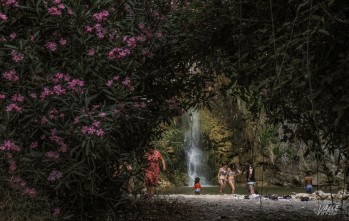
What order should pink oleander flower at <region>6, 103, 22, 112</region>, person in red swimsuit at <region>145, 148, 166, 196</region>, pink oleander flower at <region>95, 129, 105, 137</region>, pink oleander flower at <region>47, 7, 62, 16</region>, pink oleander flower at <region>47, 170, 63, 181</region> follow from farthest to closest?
person in red swimsuit at <region>145, 148, 166, 196</region> → pink oleander flower at <region>47, 7, 62, 16</region> → pink oleander flower at <region>47, 170, 63, 181</region> → pink oleander flower at <region>6, 103, 22, 112</region> → pink oleander flower at <region>95, 129, 105, 137</region>

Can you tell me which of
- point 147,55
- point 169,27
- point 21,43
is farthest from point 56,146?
point 169,27

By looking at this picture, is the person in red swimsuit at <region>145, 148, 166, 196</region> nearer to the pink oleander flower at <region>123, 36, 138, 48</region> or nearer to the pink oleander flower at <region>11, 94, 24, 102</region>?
the pink oleander flower at <region>123, 36, 138, 48</region>

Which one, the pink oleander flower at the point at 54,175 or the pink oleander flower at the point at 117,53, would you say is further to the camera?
the pink oleander flower at the point at 117,53

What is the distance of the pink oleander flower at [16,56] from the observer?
17.6ft

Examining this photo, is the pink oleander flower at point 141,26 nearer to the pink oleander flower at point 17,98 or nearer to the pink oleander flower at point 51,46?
the pink oleander flower at point 51,46

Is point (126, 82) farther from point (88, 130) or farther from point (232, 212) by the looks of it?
point (232, 212)

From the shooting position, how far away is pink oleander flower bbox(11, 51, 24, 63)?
5.37 meters

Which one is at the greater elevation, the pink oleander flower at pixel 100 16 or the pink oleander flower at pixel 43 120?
the pink oleander flower at pixel 100 16

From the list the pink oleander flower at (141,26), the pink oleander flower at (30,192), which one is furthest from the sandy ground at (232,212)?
the pink oleander flower at (141,26)

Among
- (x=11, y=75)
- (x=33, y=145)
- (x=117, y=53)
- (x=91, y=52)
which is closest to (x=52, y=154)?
(x=33, y=145)

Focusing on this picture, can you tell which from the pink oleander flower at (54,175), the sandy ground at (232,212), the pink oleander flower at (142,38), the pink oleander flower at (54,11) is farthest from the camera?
the sandy ground at (232,212)

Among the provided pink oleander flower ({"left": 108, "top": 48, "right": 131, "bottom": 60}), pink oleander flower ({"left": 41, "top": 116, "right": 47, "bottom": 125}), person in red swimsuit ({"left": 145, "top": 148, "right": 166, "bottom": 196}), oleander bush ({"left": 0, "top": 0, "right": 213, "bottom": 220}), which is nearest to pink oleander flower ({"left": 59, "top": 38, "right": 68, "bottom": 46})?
oleander bush ({"left": 0, "top": 0, "right": 213, "bottom": 220})

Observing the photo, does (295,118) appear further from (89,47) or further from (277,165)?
(277,165)

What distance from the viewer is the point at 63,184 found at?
538 cm
